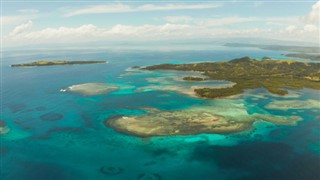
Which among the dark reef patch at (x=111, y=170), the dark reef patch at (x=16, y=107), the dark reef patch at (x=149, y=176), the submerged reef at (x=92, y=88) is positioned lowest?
the dark reef patch at (x=149, y=176)

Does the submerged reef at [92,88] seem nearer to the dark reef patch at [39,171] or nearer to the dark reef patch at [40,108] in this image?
the dark reef patch at [40,108]

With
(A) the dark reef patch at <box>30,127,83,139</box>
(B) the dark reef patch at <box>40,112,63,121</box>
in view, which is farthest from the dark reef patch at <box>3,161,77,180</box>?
(B) the dark reef patch at <box>40,112,63,121</box>

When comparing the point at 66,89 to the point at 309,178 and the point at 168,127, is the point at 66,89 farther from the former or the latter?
the point at 309,178

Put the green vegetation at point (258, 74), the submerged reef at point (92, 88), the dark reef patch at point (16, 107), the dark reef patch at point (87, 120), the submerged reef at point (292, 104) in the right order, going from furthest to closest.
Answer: the submerged reef at point (92, 88) → the green vegetation at point (258, 74) → the dark reef patch at point (16, 107) → the submerged reef at point (292, 104) → the dark reef patch at point (87, 120)

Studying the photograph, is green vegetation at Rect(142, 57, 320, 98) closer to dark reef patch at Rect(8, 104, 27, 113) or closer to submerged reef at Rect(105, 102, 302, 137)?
submerged reef at Rect(105, 102, 302, 137)

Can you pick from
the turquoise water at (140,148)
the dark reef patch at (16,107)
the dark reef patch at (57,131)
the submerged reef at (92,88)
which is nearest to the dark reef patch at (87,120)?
the turquoise water at (140,148)

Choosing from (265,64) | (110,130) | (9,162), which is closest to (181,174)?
(110,130)

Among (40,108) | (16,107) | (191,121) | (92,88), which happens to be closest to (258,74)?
(92,88)
